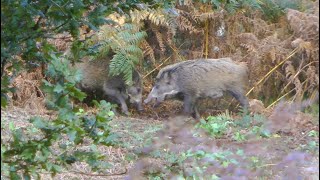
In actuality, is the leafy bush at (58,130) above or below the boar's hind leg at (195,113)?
above

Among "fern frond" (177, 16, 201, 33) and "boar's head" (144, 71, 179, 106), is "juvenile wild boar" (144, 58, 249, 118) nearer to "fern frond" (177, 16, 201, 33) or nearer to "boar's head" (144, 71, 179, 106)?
"boar's head" (144, 71, 179, 106)

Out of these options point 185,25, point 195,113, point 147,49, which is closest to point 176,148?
point 195,113

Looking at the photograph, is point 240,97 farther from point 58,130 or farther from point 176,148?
point 58,130

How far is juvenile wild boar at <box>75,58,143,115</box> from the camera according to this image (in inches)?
413

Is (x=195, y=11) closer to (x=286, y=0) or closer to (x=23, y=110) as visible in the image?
(x=286, y=0)

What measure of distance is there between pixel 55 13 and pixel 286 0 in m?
6.45

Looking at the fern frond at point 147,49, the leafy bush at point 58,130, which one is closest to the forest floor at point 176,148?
the leafy bush at point 58,130

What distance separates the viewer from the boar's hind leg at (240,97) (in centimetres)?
998

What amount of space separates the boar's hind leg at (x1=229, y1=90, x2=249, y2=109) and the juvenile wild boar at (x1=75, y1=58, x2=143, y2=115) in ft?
4.81

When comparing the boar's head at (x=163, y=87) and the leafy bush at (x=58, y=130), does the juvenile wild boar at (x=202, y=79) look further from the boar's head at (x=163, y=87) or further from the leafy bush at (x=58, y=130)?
the leafy bush at (x=58, y=130)

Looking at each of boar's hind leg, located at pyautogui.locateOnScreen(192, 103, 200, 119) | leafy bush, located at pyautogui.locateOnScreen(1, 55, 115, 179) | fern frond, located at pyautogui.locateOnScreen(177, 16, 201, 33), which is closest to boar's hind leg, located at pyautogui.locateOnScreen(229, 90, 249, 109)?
boar's hind leg, located at pyautogui.locateOnScreen(192, 103, 200, 119)

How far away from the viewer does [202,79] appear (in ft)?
34.1

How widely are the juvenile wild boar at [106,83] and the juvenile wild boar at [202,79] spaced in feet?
1.50

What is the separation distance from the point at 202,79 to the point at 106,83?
1.44 metres
